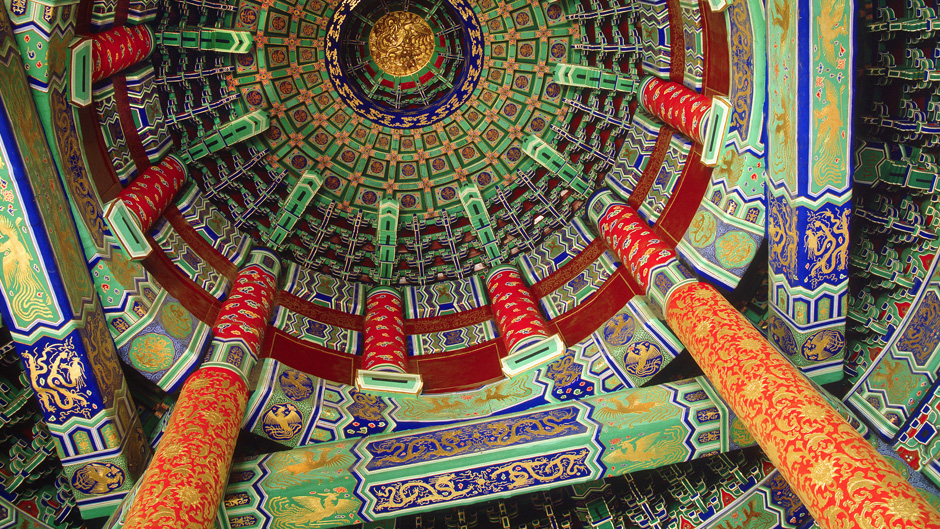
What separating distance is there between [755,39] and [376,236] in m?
7.12

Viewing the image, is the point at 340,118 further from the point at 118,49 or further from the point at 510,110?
the point at 118,49

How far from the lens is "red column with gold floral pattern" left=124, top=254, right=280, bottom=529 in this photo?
5.48m

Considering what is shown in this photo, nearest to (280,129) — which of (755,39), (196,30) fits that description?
(196,30)

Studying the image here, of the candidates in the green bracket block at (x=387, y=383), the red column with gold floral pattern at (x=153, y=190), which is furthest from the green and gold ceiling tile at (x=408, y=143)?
the green bracket block at (x=387, y=383)

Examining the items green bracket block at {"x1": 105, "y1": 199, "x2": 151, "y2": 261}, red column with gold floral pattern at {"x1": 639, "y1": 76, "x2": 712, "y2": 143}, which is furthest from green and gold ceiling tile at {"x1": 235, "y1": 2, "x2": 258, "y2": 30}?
red column with gold floral pattern at {"x1": 639, "y1": 76, "x2": 712, "y2": 143}

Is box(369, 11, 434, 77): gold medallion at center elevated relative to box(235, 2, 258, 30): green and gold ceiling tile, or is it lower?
Answer: lower

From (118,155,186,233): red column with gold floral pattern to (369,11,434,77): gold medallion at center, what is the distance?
14.9 ft

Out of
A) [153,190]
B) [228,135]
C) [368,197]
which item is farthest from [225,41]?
[368,197]

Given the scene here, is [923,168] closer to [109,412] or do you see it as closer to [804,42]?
[804,42]

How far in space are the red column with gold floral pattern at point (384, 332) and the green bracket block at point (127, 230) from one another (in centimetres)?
336

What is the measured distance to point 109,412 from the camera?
712cm

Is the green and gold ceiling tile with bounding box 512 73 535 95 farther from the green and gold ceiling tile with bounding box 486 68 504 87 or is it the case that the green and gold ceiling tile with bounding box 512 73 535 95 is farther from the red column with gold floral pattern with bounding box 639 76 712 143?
the red column with gold floral pattern with bounding box 639 76 712 143

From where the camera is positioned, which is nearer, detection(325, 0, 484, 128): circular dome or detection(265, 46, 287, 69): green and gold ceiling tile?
detection(265, 46, 287, 69): green and gold ceiling tile

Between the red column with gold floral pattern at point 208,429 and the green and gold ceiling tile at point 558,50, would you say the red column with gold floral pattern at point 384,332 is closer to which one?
the red column with gold floral pattern at point 208,429
